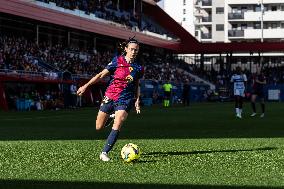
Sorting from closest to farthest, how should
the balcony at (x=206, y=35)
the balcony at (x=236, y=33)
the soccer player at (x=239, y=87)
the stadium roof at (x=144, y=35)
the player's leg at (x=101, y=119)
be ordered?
the player's leg at (x=101, y=119) < the soccer player at (x=239, y=87) < the stadium roof at (x=144, y=35) < the balcony at (x=236, y=33) < the balcony at (x=206, y=35)

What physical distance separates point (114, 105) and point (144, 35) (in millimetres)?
55732

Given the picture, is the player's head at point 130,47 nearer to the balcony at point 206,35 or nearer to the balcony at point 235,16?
the balcony at point 235,16

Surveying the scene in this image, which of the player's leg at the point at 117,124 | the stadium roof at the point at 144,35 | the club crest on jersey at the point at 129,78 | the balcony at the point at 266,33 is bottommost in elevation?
the player's leg at the point at 117,124

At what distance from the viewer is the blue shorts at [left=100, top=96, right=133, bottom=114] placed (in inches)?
404

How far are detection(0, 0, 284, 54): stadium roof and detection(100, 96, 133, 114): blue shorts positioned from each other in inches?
1254

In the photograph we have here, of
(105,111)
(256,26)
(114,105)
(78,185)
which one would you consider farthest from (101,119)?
(256,26)

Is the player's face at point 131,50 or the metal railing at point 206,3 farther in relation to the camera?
the metal railing at point 206,3

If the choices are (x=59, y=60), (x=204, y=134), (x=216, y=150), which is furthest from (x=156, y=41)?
(x=216, y=150)

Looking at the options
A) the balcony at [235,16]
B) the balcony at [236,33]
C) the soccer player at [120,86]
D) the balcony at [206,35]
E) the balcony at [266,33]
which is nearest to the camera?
the soccer player at [120,86]

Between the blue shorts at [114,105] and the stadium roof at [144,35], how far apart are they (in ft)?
105

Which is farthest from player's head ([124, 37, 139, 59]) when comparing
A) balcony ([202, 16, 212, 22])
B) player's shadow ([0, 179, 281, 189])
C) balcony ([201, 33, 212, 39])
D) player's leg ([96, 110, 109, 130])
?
balcony ([202, 16, 212, 22])

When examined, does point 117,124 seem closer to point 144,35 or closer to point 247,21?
point 144,35

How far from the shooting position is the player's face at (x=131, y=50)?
10087 millimetres

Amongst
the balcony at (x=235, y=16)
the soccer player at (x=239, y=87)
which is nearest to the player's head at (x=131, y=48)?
the soccer player at (x=239, y=87)
